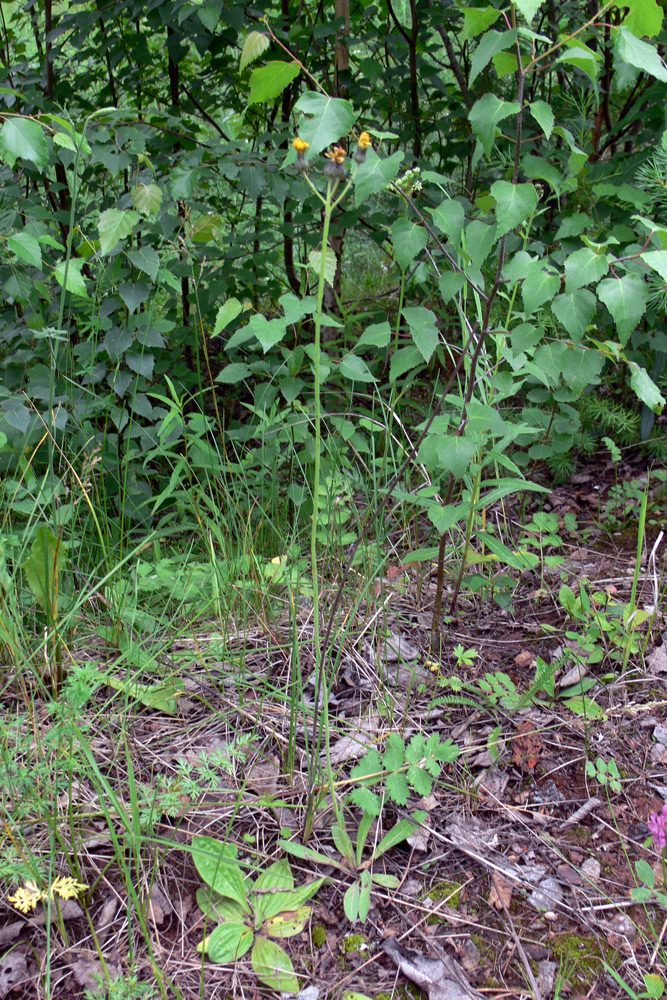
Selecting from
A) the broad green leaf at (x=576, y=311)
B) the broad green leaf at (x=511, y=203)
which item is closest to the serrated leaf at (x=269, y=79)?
the broad green leaf at (x=511, y=203)

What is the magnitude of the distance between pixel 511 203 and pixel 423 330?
298mm

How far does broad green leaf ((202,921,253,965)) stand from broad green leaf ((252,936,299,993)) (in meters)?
0.02

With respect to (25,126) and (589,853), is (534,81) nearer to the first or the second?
(25,126)

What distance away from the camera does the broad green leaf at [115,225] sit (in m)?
1.83

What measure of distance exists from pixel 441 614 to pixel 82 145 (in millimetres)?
1422

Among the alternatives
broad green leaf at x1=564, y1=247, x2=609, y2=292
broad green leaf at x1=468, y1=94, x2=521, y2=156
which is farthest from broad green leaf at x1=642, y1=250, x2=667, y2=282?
broad green leaf at x1=468, y1=94, x2=521, y2=156

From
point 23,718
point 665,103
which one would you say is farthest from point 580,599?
point 665,103

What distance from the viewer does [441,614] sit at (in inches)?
69.1

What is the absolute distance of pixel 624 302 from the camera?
1.21 metres

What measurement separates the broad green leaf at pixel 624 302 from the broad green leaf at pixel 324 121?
521 millimetres

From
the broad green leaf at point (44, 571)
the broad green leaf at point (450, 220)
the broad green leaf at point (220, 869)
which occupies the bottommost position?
the broad green leaf at point (220, 869)

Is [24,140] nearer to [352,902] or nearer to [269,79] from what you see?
[269,79]

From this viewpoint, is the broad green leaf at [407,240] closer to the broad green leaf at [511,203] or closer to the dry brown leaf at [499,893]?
the broad green leaf at [511,203]

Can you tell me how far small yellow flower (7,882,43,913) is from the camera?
1.01m
